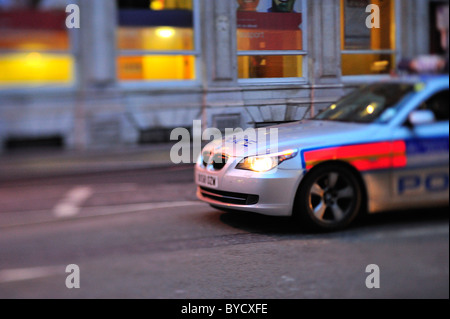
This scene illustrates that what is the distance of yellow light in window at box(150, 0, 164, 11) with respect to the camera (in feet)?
10.3

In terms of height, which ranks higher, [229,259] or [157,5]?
[157,5]

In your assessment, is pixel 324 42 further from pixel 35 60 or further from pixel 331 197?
pixel 331 197

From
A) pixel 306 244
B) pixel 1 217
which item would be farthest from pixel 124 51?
pixel 1 217

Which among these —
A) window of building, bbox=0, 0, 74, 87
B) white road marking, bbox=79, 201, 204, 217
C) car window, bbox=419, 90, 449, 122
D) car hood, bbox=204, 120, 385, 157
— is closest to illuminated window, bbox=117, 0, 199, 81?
window of building, bbox=0, 0, 74, 87

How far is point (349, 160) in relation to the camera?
3.45 metres

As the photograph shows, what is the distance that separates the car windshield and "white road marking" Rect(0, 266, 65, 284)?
158 centimetres

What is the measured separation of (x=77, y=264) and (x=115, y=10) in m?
1.26

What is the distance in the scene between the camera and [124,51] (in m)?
2.44

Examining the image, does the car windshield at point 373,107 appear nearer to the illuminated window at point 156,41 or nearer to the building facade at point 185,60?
the building facade at point 185,60

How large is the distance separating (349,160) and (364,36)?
4.31ft

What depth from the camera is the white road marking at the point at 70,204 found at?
4809 millimetres

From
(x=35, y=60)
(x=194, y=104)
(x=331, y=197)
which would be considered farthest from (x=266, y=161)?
(x=35, y=60)

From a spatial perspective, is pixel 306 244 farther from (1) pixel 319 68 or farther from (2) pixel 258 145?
(1) pixel 319 68

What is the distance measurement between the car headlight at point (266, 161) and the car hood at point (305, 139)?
0.13 feet
